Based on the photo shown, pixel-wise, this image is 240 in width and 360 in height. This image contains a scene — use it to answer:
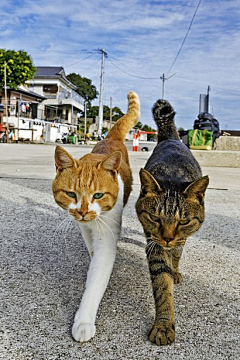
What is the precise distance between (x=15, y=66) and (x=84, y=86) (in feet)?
102

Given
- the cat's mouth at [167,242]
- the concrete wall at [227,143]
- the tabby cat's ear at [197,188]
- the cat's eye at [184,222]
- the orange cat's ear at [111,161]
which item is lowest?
the cat's mouth at [167,242]

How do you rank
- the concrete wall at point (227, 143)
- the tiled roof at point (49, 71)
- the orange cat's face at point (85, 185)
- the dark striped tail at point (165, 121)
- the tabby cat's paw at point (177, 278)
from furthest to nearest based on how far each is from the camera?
the tiled roof at point (49, 71) < the concrete wall at point (227, 143) < the dark striped tail at point (165, 121) < the tabby cat's paw at point (177, 278) < the orange cat's face at point (85, 185)

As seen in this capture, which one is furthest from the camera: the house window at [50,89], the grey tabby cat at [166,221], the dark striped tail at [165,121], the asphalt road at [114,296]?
the house window at [50,89]

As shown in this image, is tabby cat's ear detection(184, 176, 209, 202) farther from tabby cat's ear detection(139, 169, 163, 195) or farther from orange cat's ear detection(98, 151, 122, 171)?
orange cat's ear detection(98, 151, 122, 171)

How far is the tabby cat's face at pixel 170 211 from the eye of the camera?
185 cm

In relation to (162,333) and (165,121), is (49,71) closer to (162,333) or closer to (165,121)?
(165,121)

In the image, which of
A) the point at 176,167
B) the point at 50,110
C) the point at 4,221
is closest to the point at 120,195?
the point at 176,167

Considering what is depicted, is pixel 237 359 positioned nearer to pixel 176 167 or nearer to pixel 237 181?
pixel 176 167

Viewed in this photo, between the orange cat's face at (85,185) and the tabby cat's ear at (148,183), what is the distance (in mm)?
196

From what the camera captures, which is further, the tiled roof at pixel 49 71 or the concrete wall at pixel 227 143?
the tiled roof at pixel 49 71

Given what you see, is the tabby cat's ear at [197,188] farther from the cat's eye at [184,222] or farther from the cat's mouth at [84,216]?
the cat's mouth at [84,216]

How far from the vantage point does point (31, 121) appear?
3444 centimetres

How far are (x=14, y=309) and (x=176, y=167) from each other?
1.18 m

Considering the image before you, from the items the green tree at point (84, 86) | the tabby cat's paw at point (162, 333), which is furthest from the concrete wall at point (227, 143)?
the green tree at point (84, 86)
